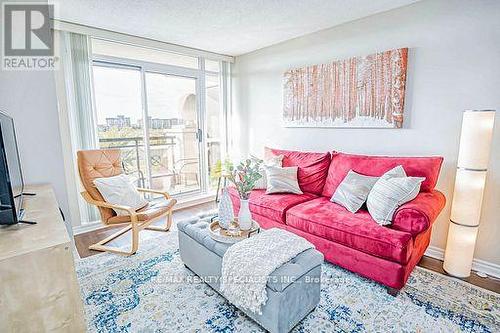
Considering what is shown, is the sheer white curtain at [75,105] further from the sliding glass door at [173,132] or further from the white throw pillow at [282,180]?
the white throw pillow at [282,180]

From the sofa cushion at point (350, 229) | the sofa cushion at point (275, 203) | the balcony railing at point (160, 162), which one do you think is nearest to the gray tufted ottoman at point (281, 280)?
the sofa cushion at point (350, 229)

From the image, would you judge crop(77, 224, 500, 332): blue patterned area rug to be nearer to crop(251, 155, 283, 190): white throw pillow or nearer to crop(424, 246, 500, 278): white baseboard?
crop(424, 246, 500, 278): white baseboard

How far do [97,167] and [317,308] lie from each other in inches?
104

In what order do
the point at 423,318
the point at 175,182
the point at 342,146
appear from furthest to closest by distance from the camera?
1. the point at 175,182
2. the point at 342,146
3. the point at 423,318

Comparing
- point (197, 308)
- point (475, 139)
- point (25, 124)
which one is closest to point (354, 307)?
point (197, 308)

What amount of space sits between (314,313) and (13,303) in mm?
1660

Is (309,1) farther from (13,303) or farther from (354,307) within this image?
(13,303)

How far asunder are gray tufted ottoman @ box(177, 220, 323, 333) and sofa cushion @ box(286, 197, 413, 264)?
0.49 m

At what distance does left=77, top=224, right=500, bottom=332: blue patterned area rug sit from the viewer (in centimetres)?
169

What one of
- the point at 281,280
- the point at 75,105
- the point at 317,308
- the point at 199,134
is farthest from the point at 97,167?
the point at 317,308

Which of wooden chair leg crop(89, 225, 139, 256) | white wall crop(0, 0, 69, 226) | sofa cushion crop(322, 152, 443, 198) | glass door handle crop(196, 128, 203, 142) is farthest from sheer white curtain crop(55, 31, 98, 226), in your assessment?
sofa cushion crop(322, 152, 443, 198)

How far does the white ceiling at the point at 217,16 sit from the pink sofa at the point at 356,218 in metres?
1.54

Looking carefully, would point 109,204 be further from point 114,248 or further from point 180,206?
point 180,206

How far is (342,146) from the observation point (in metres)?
3.26
